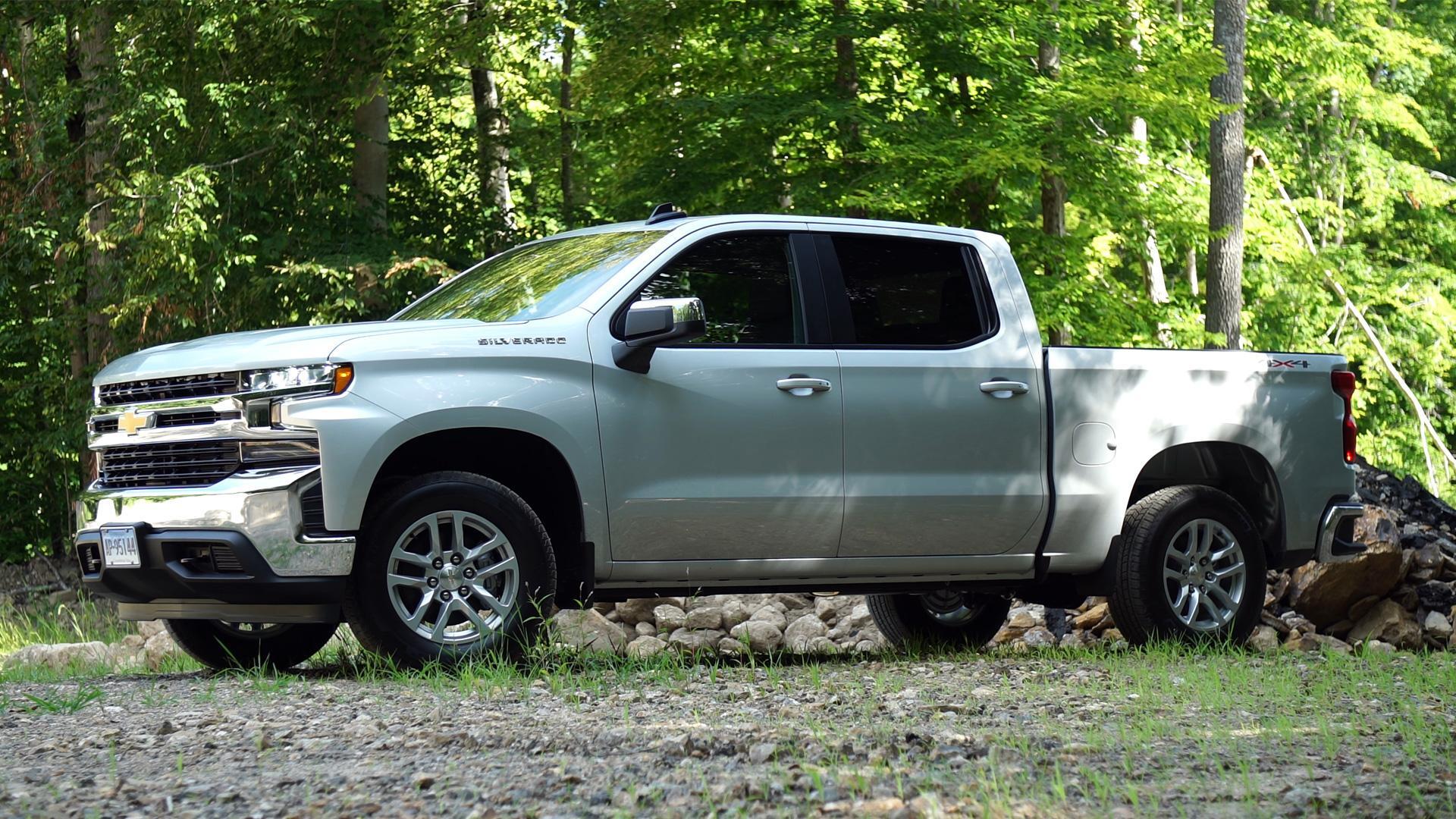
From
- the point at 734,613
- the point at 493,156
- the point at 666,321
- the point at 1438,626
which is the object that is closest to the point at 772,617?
the point at 734,613

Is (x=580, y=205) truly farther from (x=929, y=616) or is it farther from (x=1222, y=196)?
(x=929, y=616)

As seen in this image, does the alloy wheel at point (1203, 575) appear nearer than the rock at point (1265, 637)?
Yes

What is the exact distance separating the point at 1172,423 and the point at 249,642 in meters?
4.62

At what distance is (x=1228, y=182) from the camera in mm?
21219

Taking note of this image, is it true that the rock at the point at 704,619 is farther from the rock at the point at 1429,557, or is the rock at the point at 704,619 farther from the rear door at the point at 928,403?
the rock at the point at 1429,557

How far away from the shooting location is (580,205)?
67.1 ft

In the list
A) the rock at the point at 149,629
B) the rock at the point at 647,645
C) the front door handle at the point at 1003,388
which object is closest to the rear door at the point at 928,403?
the front door handle at the point at 1003,388

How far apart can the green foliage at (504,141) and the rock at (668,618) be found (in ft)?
15.2

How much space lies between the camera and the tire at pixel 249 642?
7422mm

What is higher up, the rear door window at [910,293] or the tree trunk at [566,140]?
the tree trunk at [566,140]

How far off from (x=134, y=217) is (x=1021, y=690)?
1281 centimetres

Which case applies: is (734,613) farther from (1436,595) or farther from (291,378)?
(291,378)

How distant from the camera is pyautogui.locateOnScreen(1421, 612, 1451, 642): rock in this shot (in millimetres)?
10047

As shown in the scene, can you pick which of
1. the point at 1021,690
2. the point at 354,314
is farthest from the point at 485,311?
the point at 354,314
